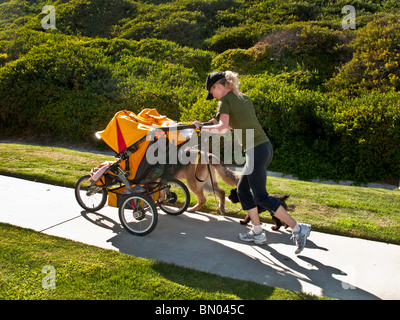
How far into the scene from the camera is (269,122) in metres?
8.96

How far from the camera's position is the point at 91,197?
227 inches

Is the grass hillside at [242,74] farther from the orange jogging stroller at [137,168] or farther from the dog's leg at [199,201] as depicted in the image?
the orange jogging stroller at [137,168]

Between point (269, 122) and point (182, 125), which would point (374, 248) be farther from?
point (269, 122)

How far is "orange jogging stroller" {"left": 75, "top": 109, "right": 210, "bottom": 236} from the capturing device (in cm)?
504

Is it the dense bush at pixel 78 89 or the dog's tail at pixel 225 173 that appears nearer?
the dog's tail at pixel 225 173

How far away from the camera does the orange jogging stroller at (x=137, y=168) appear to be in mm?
5043

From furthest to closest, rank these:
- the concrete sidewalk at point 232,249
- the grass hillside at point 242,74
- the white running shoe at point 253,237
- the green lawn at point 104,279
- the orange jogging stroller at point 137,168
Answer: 1. the grass hillside at point 242,74
2. the orange jogging stroller at point 137,168
3. the white running shoe at point 253,237
4. the concrete sidewalk at point 232,249
5. the green lawn at point 104,279

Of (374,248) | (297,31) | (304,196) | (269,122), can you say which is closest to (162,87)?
(269,122)

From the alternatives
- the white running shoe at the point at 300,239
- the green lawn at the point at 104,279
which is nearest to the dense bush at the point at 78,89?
the white running shoe at the point at 300,239

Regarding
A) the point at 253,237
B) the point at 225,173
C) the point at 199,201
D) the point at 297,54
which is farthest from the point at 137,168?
the point at 297,54

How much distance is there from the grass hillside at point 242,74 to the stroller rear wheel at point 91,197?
402 centimetres

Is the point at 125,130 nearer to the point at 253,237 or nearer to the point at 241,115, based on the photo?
the point at 241,115

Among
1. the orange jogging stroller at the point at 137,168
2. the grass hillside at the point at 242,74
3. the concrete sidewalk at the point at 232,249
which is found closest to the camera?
the concrete sidewalk at the point at 232,249

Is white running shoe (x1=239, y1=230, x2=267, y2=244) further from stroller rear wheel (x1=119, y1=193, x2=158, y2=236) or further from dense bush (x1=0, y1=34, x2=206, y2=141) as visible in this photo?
dense bush (x1=0, y1=34, x2=206, y2=141)
